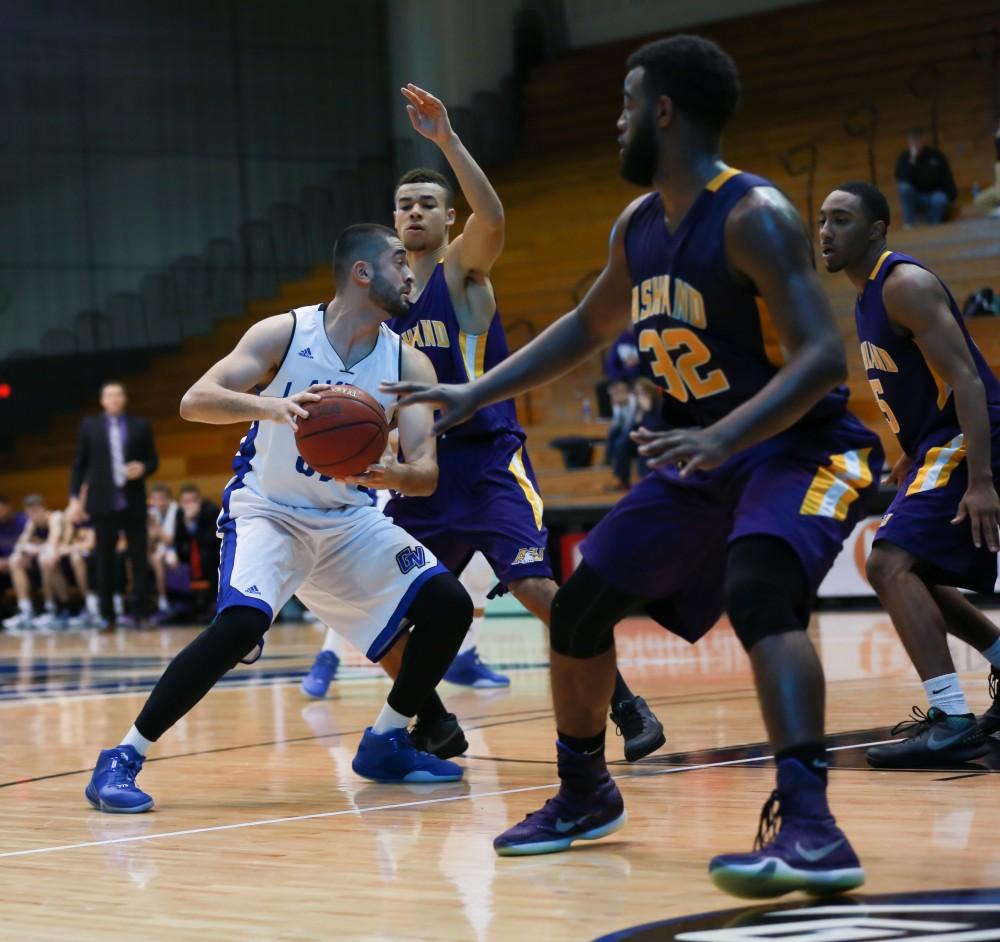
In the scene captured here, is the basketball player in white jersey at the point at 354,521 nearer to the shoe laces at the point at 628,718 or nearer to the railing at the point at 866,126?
the shoe laces at the point at 628,718

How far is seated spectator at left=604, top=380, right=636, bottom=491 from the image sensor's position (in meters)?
14.1

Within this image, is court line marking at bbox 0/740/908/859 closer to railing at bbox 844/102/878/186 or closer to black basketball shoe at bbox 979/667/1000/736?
black basketball shoe at bbox 979/667/1000/736

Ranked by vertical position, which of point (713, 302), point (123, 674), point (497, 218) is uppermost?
point (497, 218)

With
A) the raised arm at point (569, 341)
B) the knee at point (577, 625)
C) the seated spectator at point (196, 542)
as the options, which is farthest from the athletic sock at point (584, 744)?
the seated spectator at point (196, 542)

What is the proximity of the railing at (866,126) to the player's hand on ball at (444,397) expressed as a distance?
13.9 meters

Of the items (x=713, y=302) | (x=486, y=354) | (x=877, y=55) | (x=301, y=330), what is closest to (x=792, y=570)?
(x=713, y=302)

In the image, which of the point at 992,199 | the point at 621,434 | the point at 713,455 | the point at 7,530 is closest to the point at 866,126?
the point at 992,199

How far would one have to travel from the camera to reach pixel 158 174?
21.4 m

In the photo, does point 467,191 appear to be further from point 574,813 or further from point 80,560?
point 80,560

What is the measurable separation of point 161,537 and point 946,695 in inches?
467

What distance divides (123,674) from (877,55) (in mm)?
13061

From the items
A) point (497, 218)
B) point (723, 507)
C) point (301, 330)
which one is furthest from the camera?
point (497, 218)

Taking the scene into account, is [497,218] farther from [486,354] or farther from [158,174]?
[158,174]

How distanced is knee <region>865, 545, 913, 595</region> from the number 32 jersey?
57.0 inches
